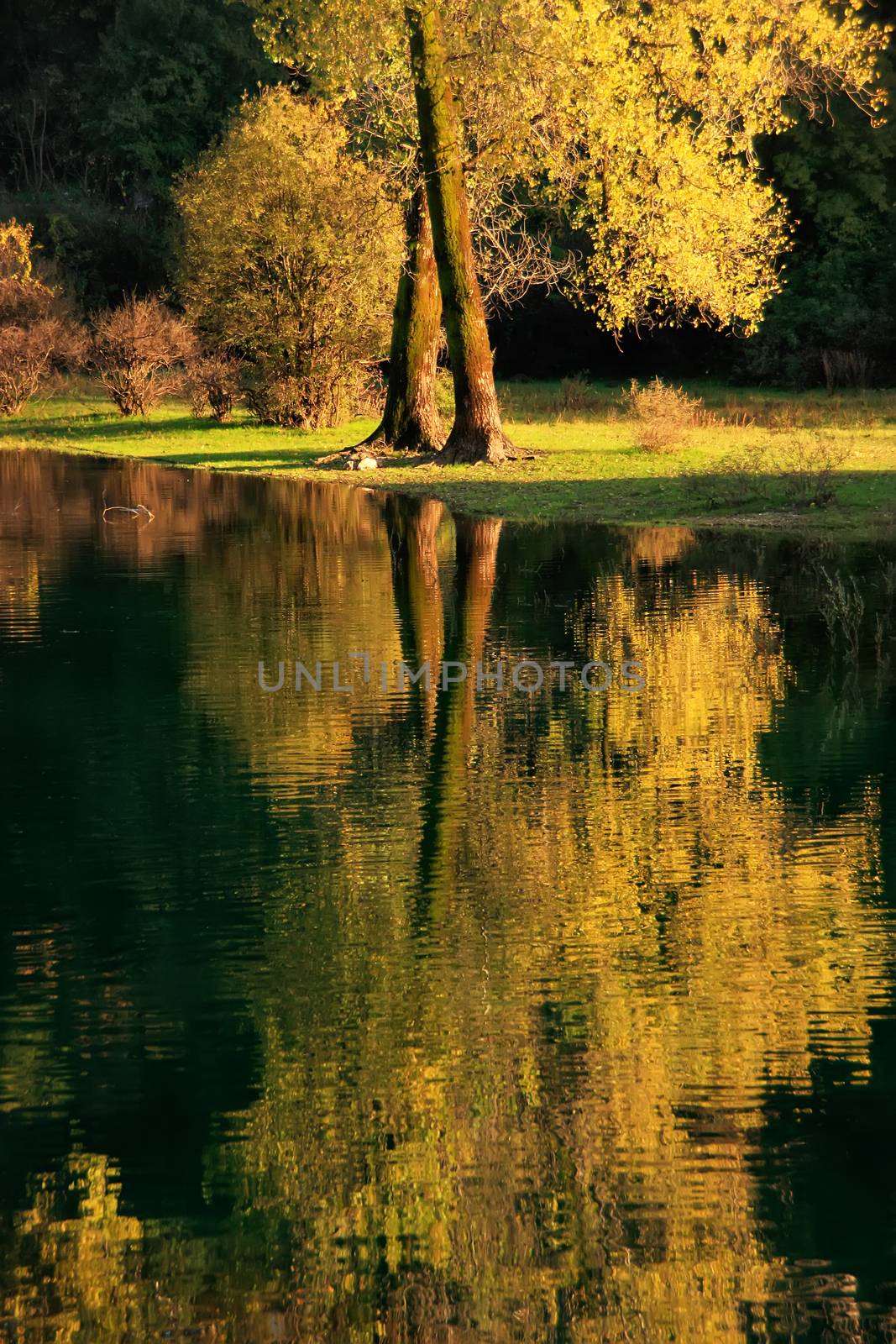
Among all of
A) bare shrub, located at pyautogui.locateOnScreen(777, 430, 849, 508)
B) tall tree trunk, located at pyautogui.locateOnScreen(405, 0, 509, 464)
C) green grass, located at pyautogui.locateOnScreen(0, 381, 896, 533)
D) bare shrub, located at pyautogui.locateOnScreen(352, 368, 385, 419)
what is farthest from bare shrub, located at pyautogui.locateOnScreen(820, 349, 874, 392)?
tall tree trunk, located at pyautogui.locateOnScreen(405, 0, 509, 464)

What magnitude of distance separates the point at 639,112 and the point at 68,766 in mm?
21769

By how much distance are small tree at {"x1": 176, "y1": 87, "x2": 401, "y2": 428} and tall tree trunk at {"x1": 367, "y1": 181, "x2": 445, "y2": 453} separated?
2538 millimetres

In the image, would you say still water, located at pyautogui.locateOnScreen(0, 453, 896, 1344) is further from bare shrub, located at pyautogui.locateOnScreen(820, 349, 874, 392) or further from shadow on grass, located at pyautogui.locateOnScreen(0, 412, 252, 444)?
bare shrub, located at pyautogui.locateOnScreen(820, 349, 874, 392)

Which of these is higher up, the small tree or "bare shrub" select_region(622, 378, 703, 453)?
the small tree

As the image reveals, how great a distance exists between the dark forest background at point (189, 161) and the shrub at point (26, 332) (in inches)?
186

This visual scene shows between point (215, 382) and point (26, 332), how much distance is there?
768 centimetres

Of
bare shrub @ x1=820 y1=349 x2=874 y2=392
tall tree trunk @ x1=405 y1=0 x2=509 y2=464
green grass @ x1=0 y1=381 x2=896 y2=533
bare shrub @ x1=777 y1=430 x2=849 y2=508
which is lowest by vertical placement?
green grass @ x1=0 y1=381 x2=896 y2=533

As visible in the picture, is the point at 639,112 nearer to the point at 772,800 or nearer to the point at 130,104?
the point at 772,800

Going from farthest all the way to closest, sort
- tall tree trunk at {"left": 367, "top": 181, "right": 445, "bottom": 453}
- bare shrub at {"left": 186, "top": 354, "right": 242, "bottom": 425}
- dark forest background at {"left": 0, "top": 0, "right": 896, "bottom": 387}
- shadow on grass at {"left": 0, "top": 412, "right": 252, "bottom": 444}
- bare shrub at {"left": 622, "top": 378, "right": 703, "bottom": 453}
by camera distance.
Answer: dark forest background at {"left": 0, "top": 0, "right": 896, "bottom": 387}, bare shrub at {"left": 186, "top": 354, "right": 242, "bottom": 425}, shadow on grass at {"left": 0, "top": 412, "right": 252, "bottom": 444}, tall tree trunk at {"left": 367, "top": 181, "right": 445, "bottom": 453}, bare shrub at {"left": 622, "top": 378, "right": 703, "bottom": 453}

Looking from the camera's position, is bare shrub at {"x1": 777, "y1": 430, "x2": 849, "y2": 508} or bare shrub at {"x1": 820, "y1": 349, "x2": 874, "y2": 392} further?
bare shrub at {"x1": 820, "y1": 349, "x2": 874, "y2": 392}

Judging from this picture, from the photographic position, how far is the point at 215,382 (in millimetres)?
39906

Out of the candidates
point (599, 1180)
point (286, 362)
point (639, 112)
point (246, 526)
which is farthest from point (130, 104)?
point (599, 1180)

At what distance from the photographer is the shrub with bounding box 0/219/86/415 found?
145 ft

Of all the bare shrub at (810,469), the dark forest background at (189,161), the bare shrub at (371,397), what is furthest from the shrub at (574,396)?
the bare shrub at (810,469)
